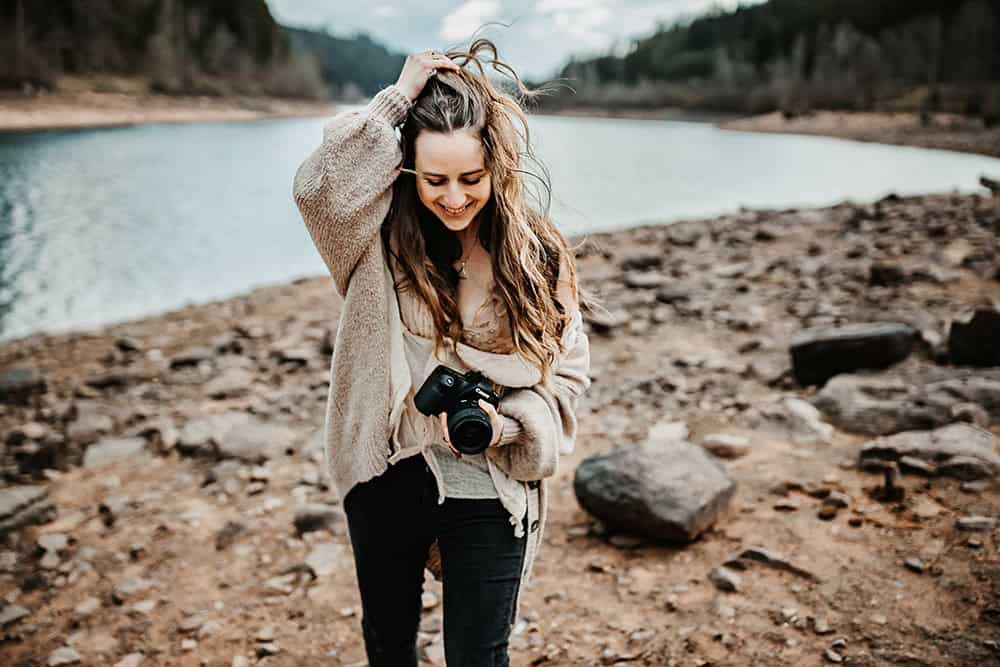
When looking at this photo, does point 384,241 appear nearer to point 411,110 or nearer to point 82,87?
point 411,110

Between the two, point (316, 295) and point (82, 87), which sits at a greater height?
point (82, 87)

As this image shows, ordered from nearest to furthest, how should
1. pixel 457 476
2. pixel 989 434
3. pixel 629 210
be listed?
1. pixel 457 476
2. pixel 989 434
3. pixel 629 210

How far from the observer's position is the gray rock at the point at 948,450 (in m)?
3.28

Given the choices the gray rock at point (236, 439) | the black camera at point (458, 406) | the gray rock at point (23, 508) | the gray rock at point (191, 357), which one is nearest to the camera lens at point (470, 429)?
the black camera at point (458, 406)

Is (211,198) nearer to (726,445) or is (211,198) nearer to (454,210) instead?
(726,445)

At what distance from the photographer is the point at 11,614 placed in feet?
9.81

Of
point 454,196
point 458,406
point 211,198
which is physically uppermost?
point 454,196

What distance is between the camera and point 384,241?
6.13 feet

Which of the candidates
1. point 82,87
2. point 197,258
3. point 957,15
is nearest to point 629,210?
point 197,258

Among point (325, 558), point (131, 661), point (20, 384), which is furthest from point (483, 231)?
point (20, 384)

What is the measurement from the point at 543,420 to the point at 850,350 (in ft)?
11.6

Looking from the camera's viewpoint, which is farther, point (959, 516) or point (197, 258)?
point (197, 258)

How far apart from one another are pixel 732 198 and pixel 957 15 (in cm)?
6578

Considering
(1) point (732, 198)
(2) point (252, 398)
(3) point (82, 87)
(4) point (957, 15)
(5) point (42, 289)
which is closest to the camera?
(2) point (252, 398)
